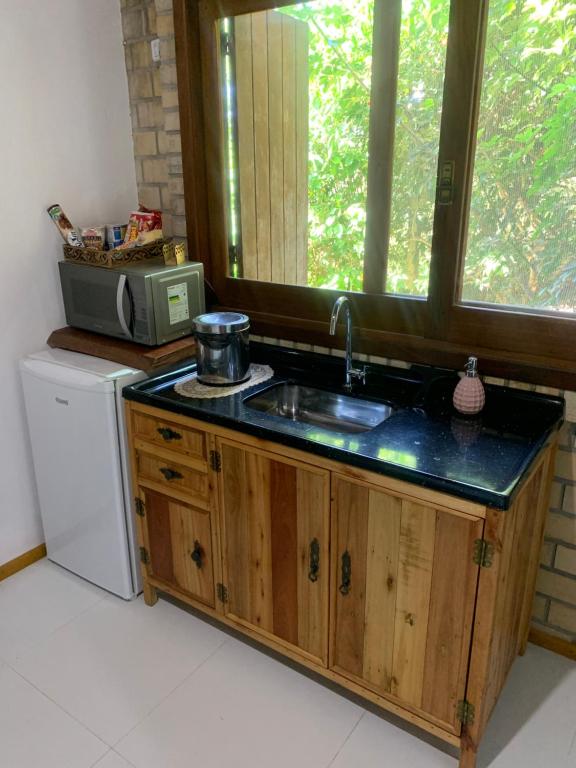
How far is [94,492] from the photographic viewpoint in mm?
2090

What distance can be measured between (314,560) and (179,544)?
1.82 ft

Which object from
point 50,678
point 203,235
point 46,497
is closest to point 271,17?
point 203,235

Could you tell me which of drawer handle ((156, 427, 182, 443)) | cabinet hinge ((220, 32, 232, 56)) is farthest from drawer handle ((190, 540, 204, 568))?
cabinet hinge ((220, 32, 232, 56))

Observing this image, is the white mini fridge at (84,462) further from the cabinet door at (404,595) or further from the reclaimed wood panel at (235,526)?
the cabinet door at (404,595)

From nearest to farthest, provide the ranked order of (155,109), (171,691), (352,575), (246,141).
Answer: (352,575), (171,691), (246,141), (155,109)

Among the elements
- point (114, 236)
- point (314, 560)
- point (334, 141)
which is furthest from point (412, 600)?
point (114, 236)

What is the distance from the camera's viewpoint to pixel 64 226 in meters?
2.17

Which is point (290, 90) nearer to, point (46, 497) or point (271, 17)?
point (271, 17)

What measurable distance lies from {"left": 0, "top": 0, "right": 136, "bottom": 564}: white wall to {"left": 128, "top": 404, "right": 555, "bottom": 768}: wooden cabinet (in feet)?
2.02

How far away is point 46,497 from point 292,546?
1119 millimetres

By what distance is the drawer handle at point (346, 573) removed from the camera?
1560 millimetres

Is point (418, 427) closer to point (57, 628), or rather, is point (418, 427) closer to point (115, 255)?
point (115, 255)

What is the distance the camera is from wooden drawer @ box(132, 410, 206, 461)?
5.86 ft

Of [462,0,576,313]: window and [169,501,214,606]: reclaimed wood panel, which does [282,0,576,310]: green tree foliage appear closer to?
[462,0,576,313]: window
